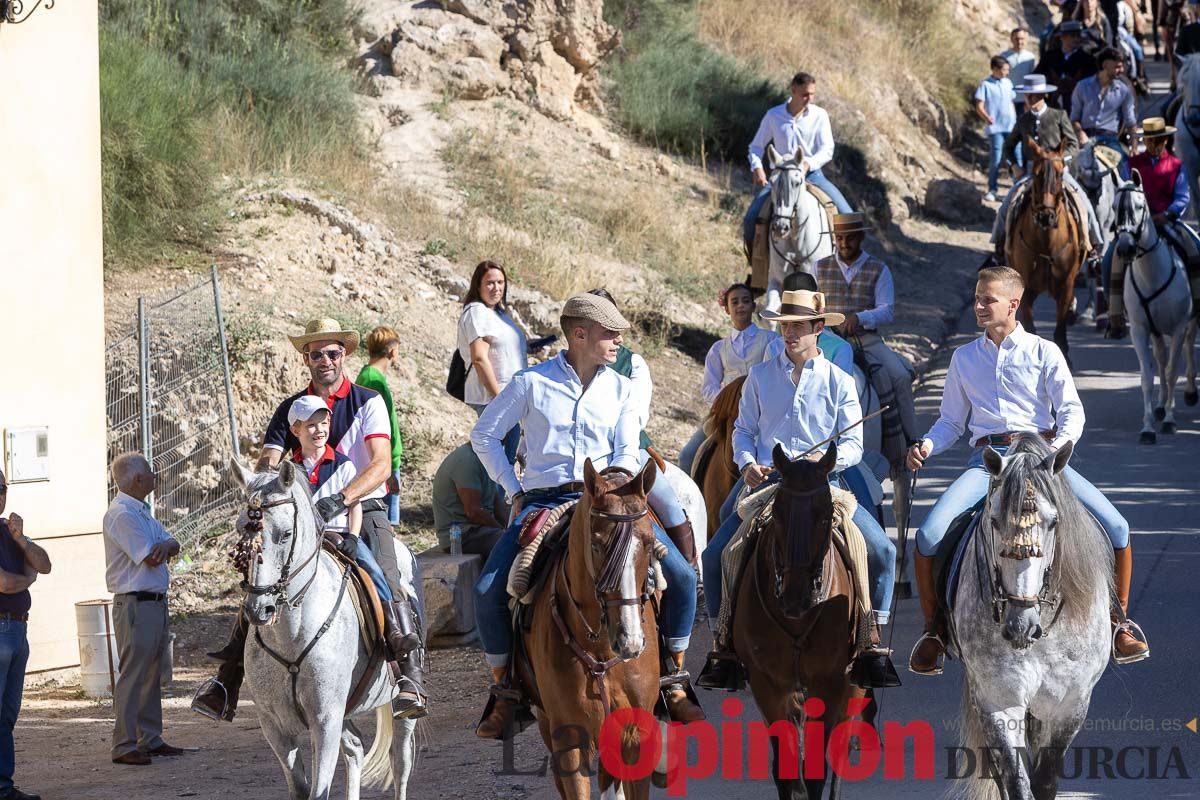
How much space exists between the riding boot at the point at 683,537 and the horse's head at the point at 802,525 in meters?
0.68

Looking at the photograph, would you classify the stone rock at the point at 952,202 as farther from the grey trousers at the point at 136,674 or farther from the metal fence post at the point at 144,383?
the grey trousers at the point at 136,674

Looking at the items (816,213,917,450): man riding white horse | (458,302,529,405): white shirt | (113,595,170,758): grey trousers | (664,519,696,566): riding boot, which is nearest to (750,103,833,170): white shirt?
(816,213,917,450): man riding white horse

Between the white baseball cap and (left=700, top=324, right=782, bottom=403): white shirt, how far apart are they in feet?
15.3

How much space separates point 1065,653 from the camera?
706 cm

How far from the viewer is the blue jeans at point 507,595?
7.39m

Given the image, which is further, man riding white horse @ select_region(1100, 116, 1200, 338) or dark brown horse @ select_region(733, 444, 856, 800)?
man riding white horse @ select_region(1100, 116, 1200, 338)

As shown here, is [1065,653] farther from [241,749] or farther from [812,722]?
[241,749]

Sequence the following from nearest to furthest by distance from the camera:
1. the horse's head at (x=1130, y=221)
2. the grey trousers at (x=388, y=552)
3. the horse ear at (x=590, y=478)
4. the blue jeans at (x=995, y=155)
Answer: the horse ear at (x=590, y=478) → the grey trousers at (x=388, y=552) → the horse's head at (x=1130, y=221) → the blue jeans at (x=995, y=155)

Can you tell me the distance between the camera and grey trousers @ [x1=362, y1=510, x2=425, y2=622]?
8391mm

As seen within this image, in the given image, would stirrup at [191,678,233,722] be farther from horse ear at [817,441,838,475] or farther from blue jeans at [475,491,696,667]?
horse ear at [817,441,838,475]

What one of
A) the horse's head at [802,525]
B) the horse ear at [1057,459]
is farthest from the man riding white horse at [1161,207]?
the horse's head at [802,525]

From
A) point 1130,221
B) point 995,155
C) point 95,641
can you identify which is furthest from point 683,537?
point 995,155

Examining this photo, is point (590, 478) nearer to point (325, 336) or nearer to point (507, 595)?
point (507, 595)

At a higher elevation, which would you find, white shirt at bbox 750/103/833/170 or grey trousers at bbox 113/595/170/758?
white shirt at bbox 750/103/833/170
